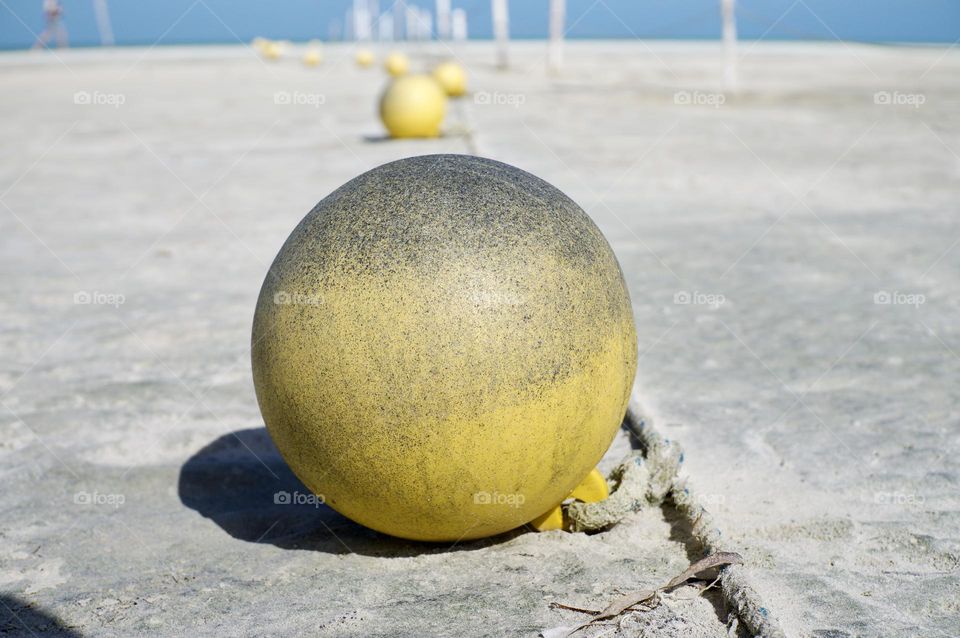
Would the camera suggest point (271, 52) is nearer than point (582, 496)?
No

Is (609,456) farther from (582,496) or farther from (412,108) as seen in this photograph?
(412,108)

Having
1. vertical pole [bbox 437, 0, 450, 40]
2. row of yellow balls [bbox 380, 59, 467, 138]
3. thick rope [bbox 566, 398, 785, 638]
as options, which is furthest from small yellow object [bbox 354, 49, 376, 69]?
thick rope [bbox 566, 398, 785, 638]

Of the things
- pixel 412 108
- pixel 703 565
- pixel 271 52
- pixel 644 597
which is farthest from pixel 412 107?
pixel 271 52

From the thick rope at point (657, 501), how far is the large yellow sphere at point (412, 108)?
42.2 ft

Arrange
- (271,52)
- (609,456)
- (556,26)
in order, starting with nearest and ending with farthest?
(609,456) < (556,26) < (271,52)

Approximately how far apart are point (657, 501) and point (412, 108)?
13483 millimetres

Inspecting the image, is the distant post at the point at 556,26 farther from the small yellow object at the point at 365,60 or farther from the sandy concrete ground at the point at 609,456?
the sandy concrete ground at the point at 609,456

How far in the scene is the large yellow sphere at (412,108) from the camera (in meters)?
17.0

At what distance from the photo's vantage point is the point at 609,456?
201 inches

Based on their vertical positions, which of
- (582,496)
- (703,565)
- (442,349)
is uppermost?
(442,349)

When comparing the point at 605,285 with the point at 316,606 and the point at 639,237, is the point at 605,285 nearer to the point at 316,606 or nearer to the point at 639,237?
the point at 316,606

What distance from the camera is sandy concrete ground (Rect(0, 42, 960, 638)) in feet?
12.4

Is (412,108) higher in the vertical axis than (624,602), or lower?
lower

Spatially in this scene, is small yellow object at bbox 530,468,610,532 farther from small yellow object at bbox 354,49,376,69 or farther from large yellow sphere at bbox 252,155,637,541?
small yellow object at bbox 354,49,376,69
